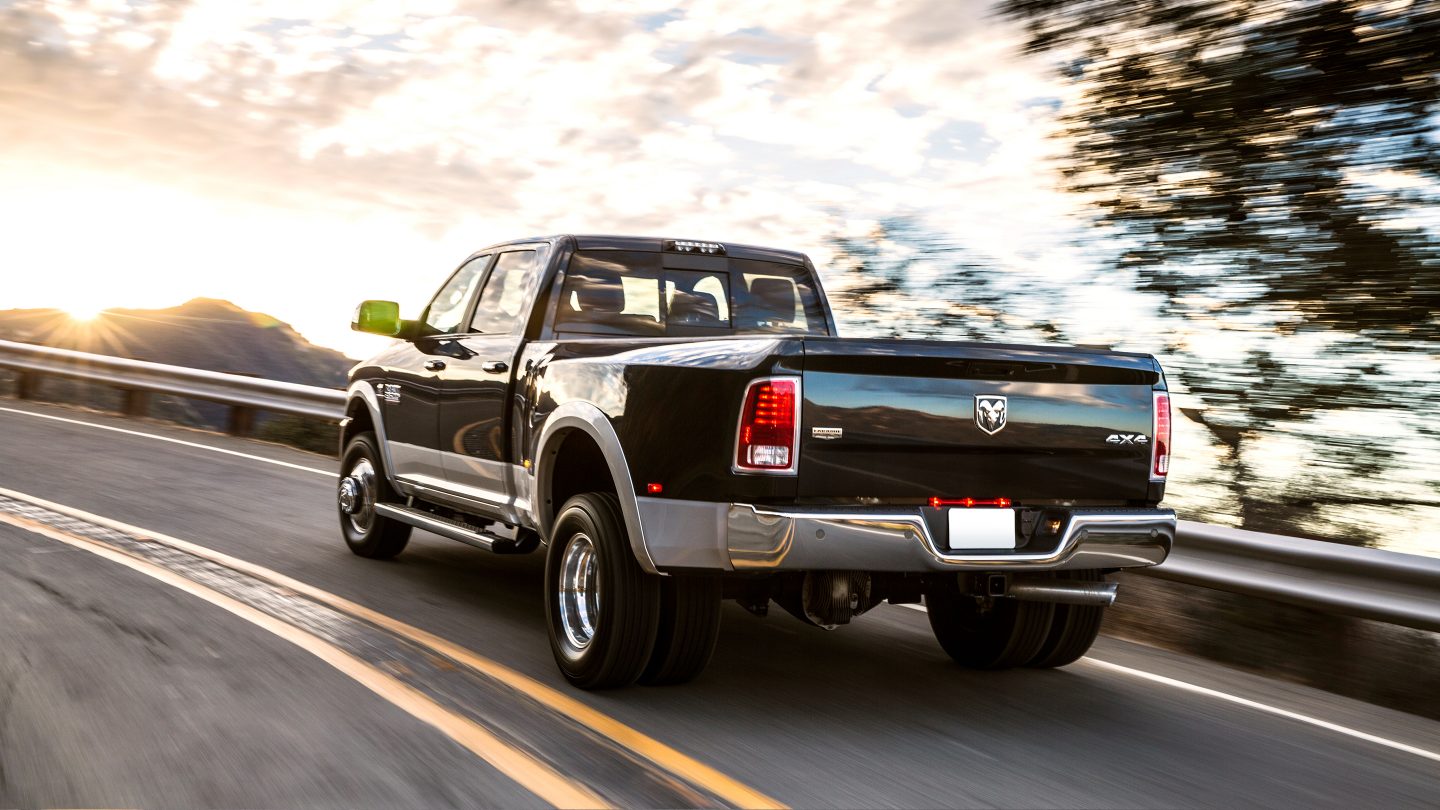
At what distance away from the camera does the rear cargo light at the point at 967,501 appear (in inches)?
194

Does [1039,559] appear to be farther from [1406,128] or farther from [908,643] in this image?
[1406,128]

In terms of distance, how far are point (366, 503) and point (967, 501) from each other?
15.2 ft

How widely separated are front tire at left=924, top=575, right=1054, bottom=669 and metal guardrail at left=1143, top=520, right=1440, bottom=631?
1.25 metres

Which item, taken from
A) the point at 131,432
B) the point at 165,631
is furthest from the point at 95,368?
the point at 165,631

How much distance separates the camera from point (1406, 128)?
27.1 feet

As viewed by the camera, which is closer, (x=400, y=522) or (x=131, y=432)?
(x=400, y=522)

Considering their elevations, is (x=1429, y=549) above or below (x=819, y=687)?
above

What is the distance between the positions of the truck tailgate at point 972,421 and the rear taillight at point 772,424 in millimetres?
42

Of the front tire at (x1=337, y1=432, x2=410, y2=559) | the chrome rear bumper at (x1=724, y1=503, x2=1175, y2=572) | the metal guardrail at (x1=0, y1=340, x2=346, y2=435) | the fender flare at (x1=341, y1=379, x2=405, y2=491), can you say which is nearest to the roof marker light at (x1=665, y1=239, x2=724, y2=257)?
the fender flare at (x1=341, y1=379, x2=405, y2=491)

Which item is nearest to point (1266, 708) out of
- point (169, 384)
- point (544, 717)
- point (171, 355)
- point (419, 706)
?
point (544, 717)

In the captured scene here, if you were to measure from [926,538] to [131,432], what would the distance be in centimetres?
1327

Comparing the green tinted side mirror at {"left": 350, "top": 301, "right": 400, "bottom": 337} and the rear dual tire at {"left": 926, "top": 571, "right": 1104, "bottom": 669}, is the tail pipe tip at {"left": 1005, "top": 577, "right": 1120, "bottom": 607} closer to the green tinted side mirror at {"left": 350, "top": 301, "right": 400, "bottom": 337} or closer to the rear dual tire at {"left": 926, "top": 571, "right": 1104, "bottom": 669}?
the rear dual tire at {"left": 926, "top": 571, "right": 1104, "bottom": 669}

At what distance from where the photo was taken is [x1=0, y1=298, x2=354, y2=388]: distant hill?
1705 cm

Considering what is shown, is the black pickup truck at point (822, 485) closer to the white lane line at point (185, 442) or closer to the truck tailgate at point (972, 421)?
the truck tailgate at point (972, 421)
